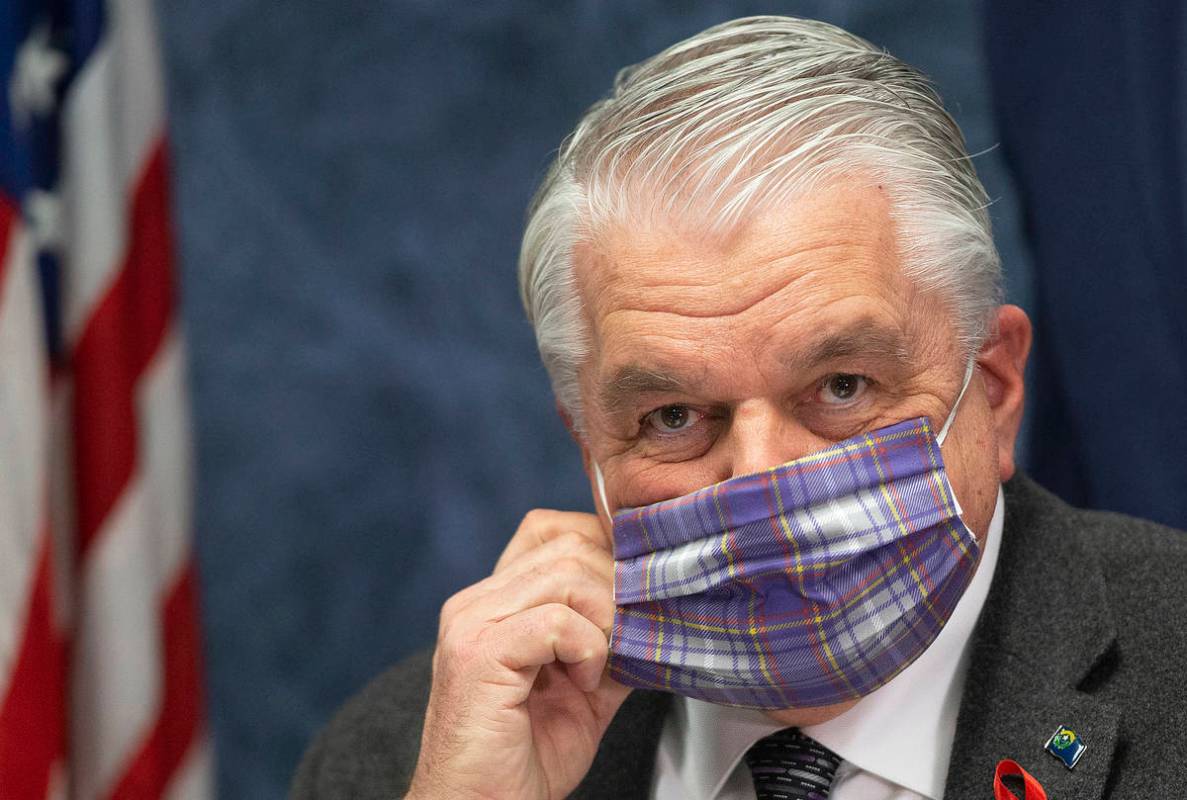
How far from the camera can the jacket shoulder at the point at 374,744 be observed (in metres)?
2.46

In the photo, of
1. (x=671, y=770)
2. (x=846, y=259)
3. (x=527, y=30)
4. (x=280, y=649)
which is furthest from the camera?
(x=280, y=649)

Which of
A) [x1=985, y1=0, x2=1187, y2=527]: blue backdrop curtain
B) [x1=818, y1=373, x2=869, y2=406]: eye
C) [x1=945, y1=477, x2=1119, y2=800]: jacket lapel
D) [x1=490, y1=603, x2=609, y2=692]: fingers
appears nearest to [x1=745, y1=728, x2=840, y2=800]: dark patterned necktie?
[x1=945, y1=477, x2=1119, y2=800]: jacket lapel

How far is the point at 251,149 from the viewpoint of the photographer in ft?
11.9

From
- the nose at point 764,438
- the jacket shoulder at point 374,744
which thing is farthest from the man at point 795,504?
the jacket shoulder at point 374,744

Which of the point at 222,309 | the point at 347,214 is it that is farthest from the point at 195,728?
the point at 347,214

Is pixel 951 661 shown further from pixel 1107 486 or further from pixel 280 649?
pixel 280 649

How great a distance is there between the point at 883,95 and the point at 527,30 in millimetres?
1710

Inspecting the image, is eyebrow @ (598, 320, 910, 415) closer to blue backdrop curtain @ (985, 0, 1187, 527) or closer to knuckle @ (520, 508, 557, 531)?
knuckle @ (520, 508, 557, 531)

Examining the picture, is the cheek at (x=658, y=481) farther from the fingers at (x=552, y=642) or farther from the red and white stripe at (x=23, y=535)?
the red and white stripe at (x=23, y=535)

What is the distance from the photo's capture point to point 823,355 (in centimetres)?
184

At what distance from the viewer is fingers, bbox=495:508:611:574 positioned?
2125mm

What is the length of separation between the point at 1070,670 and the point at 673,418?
0.66 meters

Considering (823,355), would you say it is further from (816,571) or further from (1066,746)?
(1066,746)

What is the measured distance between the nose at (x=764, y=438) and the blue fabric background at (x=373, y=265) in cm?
175
